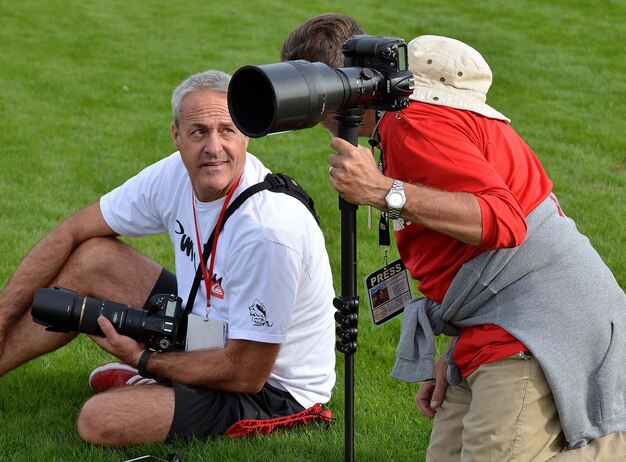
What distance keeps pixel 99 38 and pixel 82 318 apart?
933 centimetres

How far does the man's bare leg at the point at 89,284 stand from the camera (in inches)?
178

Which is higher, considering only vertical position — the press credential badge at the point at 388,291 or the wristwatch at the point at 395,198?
the wristwatch at the point at 395,198

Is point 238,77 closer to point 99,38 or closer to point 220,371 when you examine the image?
point 220,371

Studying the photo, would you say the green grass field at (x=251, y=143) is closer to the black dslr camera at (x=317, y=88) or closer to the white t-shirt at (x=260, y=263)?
the white t-shirt at (x=260, y=263)

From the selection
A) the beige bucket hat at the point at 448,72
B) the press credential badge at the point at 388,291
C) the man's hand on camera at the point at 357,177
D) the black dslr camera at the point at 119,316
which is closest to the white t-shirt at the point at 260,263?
the black dslr camera at the point at 119,316

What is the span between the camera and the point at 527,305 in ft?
9.72

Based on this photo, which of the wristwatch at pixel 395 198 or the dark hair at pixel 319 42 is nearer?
the wristwatch at pixel 395 198

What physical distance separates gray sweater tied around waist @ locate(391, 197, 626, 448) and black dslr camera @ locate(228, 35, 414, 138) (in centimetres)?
56

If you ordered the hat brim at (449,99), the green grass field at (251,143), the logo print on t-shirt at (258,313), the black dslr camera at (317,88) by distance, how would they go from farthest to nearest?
the green grass field at (251,143) → the logo print on t-shirt at (258,313) → the hat brim at (449,99) → the black dslr camera at (317,88)

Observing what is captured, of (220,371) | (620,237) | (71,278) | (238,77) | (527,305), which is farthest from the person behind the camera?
(620,237)

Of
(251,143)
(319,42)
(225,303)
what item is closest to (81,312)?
(225,303)

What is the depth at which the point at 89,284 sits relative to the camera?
452cm

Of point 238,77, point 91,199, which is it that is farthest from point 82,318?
point 91,199

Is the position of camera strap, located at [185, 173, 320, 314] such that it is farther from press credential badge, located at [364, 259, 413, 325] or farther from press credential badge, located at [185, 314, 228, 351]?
press credential badge, located at [364, 259, 413, 325]
